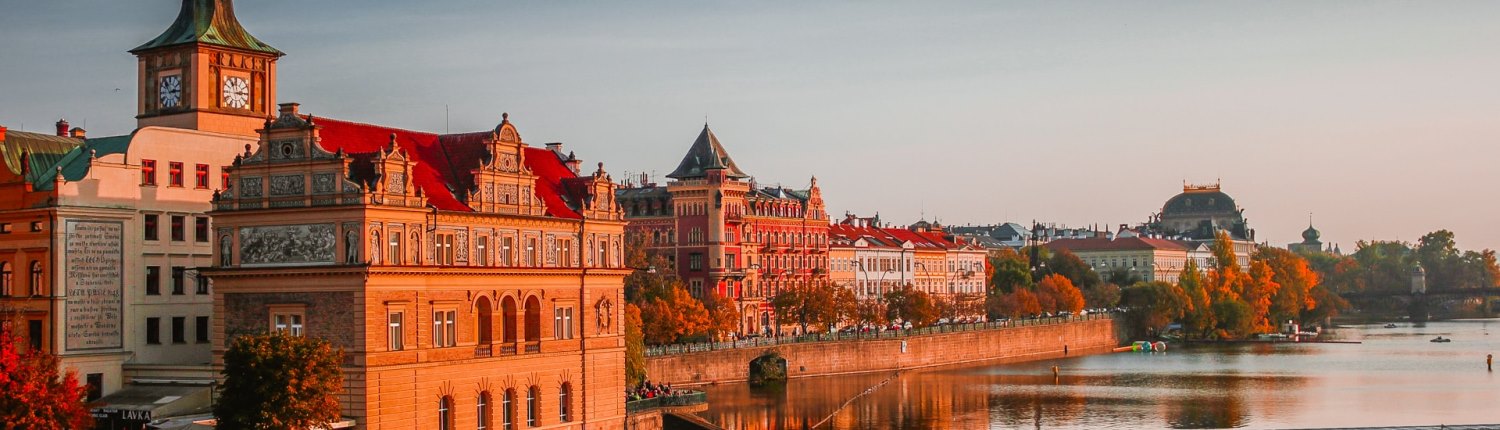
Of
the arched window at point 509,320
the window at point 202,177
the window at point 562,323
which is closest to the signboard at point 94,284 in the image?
the window at point 202,177

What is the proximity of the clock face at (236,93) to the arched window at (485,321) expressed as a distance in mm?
10612

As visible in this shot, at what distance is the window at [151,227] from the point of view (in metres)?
54.6

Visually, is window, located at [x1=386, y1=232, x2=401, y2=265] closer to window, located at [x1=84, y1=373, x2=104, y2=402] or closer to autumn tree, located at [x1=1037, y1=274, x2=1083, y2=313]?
window, located at [x1=84, y1=373, x2=104, y2=402]

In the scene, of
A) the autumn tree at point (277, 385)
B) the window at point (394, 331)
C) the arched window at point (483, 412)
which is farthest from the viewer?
the arched window at point (483, 412)

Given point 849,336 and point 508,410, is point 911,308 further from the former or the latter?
point 508,410

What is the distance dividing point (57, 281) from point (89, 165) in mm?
3376

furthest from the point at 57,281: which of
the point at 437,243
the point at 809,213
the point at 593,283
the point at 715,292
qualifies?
the point at 809,213

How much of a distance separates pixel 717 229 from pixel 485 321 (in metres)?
63.8

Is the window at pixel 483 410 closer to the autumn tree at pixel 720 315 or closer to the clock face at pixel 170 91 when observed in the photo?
the clock face at pixel 170 91

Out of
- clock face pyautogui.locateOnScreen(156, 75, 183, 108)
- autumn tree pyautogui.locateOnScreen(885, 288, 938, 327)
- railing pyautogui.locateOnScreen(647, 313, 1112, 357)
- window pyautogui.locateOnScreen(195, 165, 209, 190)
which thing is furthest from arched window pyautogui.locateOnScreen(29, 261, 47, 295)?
autumn tree pyautogui.locateOnScreen(885, 288, 938, 327)

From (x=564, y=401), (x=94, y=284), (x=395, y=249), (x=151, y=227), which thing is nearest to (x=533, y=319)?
(x=564, y=401)

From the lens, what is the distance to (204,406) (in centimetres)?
5234

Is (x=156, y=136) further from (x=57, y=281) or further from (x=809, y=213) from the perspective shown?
(x=809, y=213)


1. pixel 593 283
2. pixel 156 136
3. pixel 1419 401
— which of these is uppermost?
pixel 156 136
